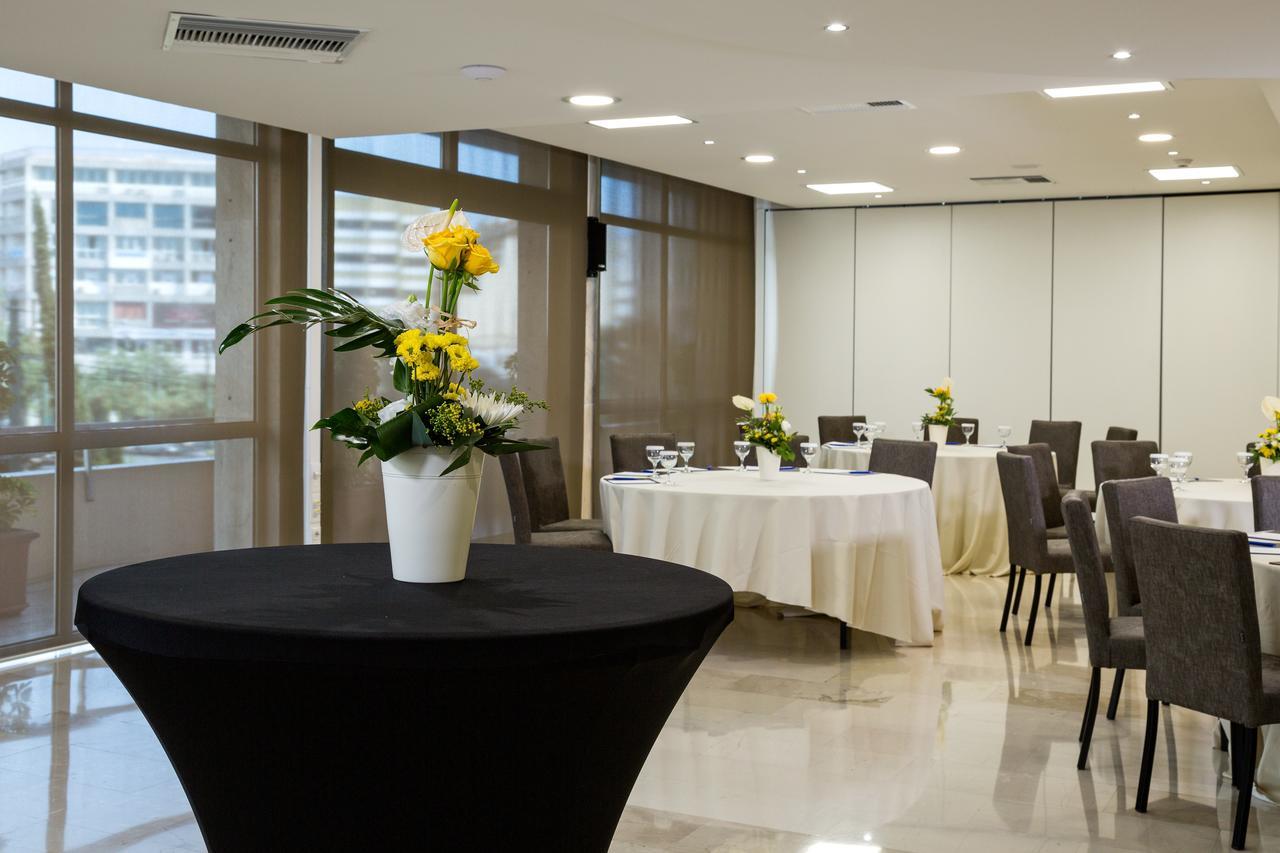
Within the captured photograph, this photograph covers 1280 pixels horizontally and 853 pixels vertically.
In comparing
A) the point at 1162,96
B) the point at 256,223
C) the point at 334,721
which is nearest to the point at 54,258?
the point at 256,223

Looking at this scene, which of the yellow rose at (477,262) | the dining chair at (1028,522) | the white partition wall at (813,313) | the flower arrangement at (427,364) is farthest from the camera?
the white partition wall at (813,313)

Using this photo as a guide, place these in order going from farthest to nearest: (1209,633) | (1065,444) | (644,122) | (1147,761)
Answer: (1065,444)
(644,122)
(1147,761)
(1209,633)

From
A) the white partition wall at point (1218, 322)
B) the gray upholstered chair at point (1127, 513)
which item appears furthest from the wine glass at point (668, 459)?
the white partition wall at point (1218, 322)

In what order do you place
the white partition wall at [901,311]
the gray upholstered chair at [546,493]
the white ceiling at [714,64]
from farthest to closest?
the white partition wall at [901,311]
the gray upholstered chair at [546,493]
the white ceiling at [714,64]

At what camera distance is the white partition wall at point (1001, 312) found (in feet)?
40.6

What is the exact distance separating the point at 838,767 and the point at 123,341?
432 centimetres

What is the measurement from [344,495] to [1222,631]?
18.3 ft

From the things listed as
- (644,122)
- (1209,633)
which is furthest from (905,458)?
(1209,633)

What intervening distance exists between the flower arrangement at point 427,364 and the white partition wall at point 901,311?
10.6m

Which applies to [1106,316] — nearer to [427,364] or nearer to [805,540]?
[805,540]

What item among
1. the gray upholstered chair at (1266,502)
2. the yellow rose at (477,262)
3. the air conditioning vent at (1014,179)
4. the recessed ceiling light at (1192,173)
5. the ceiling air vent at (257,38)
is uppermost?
the air conditioning vent at (1014,179)

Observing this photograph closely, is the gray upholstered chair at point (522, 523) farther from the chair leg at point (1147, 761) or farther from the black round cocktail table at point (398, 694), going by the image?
the black round cocktail table at point (398, 694)

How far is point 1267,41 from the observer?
5074 mm

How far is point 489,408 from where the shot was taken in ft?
8.79
